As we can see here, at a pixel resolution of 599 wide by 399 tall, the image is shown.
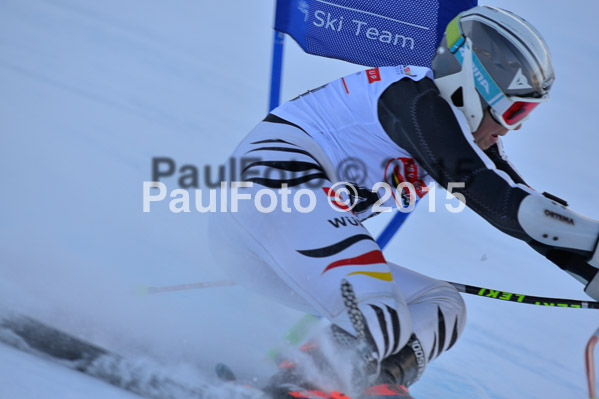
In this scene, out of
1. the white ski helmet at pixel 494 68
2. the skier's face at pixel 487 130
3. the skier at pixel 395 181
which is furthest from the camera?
the skier's face at pixel 487 130

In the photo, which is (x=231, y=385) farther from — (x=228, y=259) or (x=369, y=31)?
(x=369, y=31)

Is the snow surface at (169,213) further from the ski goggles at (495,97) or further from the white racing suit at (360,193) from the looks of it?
the ski goggles at (495,97)

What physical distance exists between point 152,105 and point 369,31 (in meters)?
2.56

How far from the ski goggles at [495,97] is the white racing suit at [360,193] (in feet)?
0.49

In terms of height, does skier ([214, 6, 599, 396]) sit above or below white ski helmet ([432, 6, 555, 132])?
below

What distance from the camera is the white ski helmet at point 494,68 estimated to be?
2.55 m

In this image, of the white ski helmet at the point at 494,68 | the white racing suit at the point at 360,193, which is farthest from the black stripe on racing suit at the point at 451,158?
the white ski helmet at the point at 494,68

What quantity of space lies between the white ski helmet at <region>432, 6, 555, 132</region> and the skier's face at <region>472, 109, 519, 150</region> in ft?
0.08

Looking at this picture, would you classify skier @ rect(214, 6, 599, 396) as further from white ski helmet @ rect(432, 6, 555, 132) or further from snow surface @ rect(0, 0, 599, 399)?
snow surface @ rect(0, 0, 599, 399)

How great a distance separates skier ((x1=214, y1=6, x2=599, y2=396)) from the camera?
2.42 meters

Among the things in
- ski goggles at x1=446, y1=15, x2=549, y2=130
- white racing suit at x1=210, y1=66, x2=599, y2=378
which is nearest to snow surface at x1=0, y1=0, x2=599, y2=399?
white racing suit at x1=210, y1=66, x2=599, y2=378

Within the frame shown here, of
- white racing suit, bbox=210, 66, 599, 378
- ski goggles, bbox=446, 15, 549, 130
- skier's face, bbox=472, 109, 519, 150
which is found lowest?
white racing suit, bbox=210, 66, 599, 378

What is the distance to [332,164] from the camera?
2826 mm

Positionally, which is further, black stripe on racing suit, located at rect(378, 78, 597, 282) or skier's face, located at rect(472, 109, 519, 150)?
skier's face, located at rect(472, 109, 519, 150)
